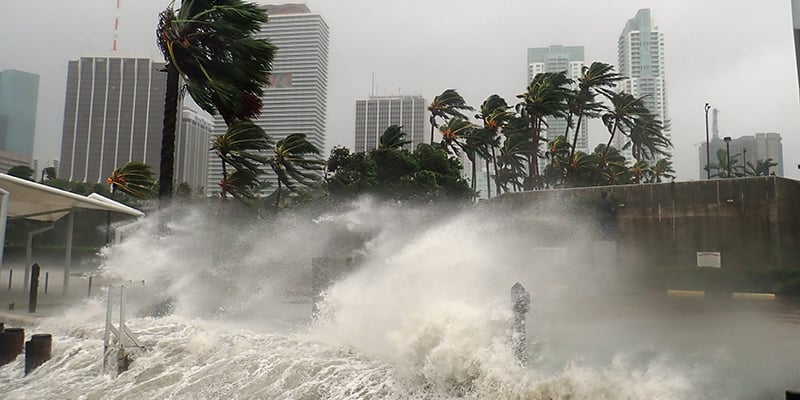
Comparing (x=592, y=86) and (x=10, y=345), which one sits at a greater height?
(x=592, y=86)

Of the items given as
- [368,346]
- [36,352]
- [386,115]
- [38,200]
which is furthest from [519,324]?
[386,115]

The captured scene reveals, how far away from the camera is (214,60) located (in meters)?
11.0

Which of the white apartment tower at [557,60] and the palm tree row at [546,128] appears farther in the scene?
the white apartment tower at [557,60]

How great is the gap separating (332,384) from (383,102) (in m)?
63.2

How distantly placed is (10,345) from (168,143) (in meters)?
4.20

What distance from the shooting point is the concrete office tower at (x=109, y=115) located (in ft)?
142

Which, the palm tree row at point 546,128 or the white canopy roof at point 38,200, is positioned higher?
the palm tree row at point 546,128

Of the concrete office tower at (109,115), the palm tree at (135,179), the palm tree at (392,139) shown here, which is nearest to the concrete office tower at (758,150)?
the palm tree at (392,139)

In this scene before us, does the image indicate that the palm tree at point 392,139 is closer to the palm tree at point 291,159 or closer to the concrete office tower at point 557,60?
the palm tree at point 291,159

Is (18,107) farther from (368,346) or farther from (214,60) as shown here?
(368,346)

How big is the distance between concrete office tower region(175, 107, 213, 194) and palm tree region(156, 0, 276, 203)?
3833cm

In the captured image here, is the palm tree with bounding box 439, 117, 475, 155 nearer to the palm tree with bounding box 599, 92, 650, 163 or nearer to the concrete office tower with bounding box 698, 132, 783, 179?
the palm tree with bounding box 599, 92, 650, 163

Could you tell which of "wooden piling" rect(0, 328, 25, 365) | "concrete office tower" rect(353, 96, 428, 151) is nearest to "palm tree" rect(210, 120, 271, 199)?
"wooden piling" rect(0, 328, 25, 365)

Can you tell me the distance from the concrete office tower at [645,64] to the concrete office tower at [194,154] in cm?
5195
